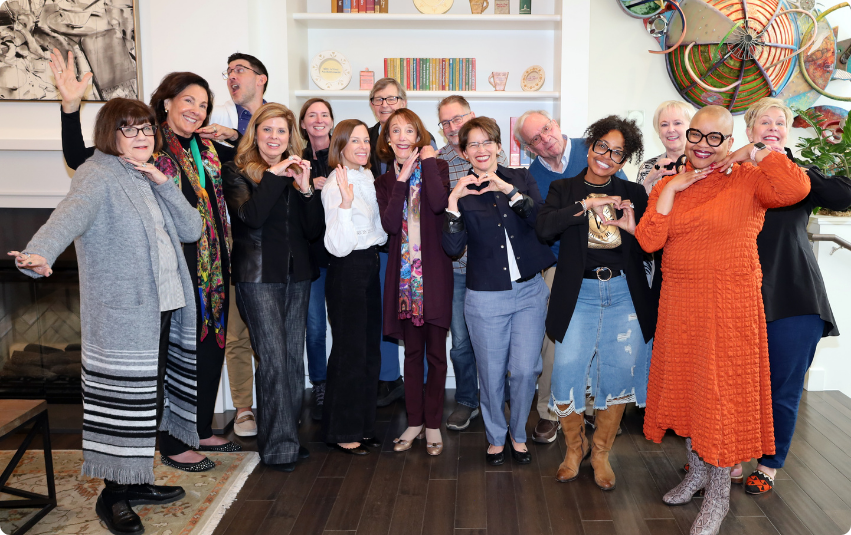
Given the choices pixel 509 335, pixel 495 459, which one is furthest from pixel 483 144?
pixel 495 459

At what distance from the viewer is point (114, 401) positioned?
2.36 meters

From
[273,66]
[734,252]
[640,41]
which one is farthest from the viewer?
[640,41]

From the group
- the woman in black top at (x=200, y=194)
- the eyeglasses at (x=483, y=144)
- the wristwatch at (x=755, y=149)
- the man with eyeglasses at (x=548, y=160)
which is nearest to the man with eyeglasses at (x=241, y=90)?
the woman in black top at (x=200, y=194)

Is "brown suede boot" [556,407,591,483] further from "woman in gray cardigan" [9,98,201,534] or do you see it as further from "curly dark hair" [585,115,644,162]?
"woman in gray cardigan" [9,98,201,534]

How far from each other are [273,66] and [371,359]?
2.11 m

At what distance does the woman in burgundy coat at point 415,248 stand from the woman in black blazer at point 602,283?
1.70 feet

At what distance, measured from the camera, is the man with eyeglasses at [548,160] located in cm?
315

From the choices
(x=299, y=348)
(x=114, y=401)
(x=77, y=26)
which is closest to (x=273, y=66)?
(x=77, y=26)

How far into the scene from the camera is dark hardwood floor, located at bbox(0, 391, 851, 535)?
2.44m

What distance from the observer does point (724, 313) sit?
2.25m

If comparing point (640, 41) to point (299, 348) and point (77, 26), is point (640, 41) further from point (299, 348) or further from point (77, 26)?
point (77, 26)

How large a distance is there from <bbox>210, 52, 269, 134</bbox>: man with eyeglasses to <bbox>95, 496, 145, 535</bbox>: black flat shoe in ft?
6.46

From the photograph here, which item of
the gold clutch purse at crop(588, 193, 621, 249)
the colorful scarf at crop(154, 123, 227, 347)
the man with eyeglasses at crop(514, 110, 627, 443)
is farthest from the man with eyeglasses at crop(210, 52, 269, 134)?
the gold clutch purse at crop(588, 193, 621, 249)

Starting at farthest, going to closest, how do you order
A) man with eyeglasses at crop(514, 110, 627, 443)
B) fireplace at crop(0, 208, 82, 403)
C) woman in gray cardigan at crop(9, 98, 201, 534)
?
fireplace at crop(0, 208, 82, 403) < man with eyeglasses at crop(514, 110, 627, 443) < woman in gray cardigan at crop(9, 98, 201, 534)
